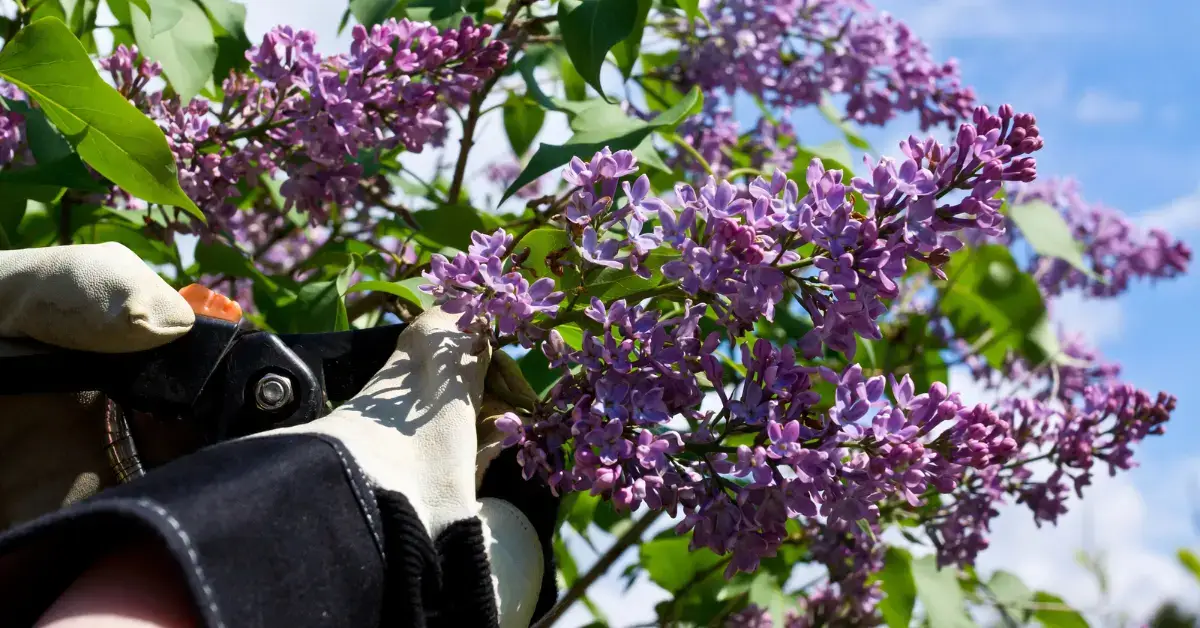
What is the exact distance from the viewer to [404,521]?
2.69 ft

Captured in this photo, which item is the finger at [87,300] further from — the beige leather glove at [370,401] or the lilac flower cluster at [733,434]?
the lilac flower cluster at [733,434]

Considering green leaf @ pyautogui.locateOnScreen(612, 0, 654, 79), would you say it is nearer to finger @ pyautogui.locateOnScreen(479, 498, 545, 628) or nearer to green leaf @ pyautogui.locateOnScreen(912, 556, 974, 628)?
finger @ pyautogui.locateOnScreen(479, 498, 545, 628)

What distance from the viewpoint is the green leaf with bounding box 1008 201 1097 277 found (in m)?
2.11

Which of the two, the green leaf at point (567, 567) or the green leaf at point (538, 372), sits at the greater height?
the green leaf at point (538, 372)

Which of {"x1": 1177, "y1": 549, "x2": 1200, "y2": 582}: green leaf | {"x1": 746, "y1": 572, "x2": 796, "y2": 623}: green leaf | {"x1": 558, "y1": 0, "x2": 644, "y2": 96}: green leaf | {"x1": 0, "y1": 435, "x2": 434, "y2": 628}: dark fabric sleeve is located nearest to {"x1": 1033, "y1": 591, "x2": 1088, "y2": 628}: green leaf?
{"x1": 1177, "y1": 549, "x2": 1200, "y2": 582}: green leaf

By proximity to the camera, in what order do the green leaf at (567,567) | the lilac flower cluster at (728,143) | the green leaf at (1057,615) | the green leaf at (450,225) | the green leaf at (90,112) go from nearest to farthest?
the green leaf at (90,112) < the green leaf at (450,225) < the lilac flower cluster at (728,143) < the green leaf at (1057,615) < the green leaf at (567,567)

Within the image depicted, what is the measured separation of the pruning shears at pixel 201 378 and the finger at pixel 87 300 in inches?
1.0

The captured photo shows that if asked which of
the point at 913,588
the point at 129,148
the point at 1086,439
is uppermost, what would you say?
the point at 1086,439

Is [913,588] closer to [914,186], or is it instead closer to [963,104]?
[963,104]

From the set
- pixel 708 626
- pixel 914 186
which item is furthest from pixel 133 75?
pixel 708 626

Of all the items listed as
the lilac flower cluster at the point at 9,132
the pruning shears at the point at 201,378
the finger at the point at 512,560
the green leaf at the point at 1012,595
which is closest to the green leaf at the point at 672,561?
the green leaf at the point at 1012,595

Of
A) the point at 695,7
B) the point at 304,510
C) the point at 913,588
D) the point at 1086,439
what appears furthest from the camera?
the point at 913,588

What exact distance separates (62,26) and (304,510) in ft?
2.26

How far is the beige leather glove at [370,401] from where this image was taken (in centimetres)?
88
